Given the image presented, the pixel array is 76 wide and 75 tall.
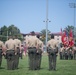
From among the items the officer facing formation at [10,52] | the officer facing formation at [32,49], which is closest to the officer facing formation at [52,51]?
the officer facing formation at [32,49]

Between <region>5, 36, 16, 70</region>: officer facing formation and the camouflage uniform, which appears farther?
<region>5, 36, 16, 70</region>: officer facing formation

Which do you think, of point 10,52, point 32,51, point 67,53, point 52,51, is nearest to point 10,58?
point 10,52

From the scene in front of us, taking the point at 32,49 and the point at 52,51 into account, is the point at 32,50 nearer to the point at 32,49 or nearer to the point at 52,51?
the point at 32,49

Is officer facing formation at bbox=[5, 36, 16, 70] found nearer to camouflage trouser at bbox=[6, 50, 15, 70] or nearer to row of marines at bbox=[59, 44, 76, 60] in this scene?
camouflage trouser at bbox=[6, 50, 15, 70]

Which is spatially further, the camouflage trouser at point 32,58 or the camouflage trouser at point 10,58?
the camouflage trouser at point 10,58

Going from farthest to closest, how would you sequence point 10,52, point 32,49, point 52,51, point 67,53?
point 67,53 → point 10,52 → point 32,49 → point 52,51

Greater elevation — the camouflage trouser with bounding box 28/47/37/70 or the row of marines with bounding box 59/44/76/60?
the row of marines with bounding box 59/44/76/60

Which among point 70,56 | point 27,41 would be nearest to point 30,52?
point 27,41

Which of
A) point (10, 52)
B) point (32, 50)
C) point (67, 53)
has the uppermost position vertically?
point (67, 53)

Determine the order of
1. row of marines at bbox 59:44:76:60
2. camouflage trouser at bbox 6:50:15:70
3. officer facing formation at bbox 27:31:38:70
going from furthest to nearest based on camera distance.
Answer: row of marines at bbox 59:44:76:60, camouflage trouser at bbox 6:50:15:70, officer facing formation at bbox 27:31:38:70

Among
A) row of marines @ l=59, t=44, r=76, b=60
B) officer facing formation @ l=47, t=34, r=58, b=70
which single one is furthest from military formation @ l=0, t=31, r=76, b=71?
row of marines @ l=59, t=44, r=76, b=60

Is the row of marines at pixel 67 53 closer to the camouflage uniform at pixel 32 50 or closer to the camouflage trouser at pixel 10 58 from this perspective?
the camouflage uniform at pixel 32 50

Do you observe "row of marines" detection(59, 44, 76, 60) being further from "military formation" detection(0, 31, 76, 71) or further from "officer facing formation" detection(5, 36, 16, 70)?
→ "officer facing formation" detection(5, 36, 16, 70)

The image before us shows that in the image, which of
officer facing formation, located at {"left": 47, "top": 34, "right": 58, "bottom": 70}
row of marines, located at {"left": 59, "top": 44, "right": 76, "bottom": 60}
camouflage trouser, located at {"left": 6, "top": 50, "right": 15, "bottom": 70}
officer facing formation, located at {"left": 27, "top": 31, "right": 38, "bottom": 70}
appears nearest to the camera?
officer facing formation, located at {"left": 47, "top": 34, "right": 58, "bottom": 70}
